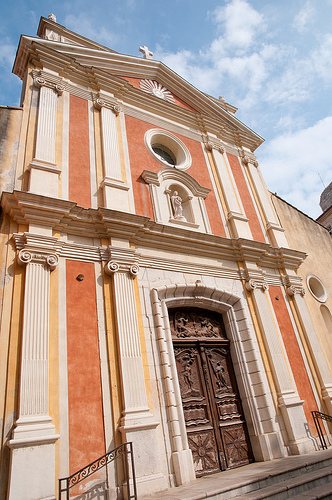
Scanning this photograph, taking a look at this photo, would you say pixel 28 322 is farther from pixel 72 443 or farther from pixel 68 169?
pixel 68 169

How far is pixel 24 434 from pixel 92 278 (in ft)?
9.04

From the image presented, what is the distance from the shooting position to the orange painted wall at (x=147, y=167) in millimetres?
8562

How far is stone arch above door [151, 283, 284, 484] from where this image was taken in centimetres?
622


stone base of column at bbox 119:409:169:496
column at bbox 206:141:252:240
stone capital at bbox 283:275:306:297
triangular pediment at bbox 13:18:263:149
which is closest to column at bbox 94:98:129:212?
triangular pediment at bbox 13:18:263:149

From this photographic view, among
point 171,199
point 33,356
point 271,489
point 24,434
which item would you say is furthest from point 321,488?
point 171,199

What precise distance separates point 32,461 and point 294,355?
21.5ft

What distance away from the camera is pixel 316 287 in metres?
11.3

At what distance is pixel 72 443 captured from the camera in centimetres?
517

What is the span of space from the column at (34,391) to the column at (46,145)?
4.14 ft

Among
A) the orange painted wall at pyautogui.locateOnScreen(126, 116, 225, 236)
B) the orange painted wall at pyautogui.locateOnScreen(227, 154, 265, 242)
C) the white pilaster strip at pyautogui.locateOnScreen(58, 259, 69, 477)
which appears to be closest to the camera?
the white pilaster strip at pyautogui.locateOnScreen(58, 259, 69, 477)

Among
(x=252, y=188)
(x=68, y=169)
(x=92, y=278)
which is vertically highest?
(x=252, y=188)

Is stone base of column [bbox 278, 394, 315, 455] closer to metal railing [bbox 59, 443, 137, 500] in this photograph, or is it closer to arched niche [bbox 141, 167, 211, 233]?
metal railing [bbox 59, 443, 137, 500]

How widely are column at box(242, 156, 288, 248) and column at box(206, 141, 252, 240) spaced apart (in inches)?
38.2

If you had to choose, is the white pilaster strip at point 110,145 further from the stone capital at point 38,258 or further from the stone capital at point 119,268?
the stone capital at point 38,258
